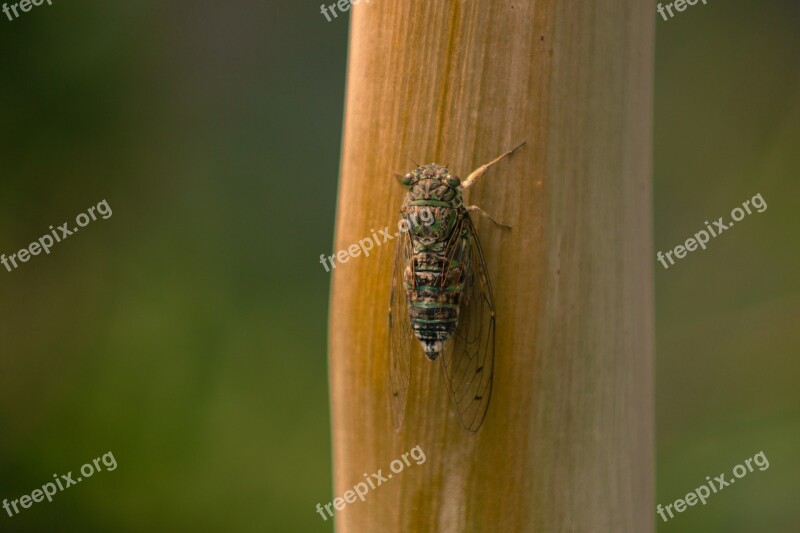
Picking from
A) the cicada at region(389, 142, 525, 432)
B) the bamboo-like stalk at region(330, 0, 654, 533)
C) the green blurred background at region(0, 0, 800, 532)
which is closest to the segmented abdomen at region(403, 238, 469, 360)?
the cicada at region(389, 142, 525, 432)

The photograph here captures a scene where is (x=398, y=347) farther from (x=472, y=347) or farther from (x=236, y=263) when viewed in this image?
(x=236, y=263)


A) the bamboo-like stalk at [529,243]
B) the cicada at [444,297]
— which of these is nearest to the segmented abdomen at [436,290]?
the cicada at [444,297]

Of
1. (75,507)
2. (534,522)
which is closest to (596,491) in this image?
(534,522)

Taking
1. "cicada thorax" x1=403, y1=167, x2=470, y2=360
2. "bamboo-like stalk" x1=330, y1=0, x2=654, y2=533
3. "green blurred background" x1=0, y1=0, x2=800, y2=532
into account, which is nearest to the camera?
"bamboo-like stalk" x1=330, y1=0, x2=654, y2=533

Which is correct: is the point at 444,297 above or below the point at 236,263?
below

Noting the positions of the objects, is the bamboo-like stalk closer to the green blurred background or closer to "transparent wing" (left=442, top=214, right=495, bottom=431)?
"transparent wing" (left=442, top=214, right=495, bottom=431)

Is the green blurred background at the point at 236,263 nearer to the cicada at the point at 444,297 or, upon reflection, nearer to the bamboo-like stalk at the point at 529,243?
the cicada at the point at 444,297

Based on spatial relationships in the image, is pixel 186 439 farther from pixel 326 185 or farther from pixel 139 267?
pixel 326 185

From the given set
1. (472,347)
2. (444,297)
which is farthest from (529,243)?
(444,297)
